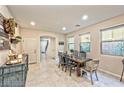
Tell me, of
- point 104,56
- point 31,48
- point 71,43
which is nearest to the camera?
point 104,56

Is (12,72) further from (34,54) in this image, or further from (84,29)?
(34,54)

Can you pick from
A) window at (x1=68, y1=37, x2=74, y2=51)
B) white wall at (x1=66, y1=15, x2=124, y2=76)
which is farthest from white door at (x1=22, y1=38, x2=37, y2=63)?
white wall at (x1=66, y1=15, x2=124, y2=76)

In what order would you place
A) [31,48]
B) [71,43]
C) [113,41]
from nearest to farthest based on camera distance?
[113,41] < [31,48] < [71,43]

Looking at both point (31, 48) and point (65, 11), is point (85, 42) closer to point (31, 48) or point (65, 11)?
point (65, 11)

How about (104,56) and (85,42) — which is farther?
(85,42)

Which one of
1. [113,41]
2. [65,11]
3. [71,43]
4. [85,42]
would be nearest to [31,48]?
[71,43]

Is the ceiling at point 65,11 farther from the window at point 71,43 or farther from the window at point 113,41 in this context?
the window at point 71,43

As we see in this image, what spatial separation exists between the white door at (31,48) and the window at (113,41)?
4.67 metres

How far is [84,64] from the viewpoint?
518 cm

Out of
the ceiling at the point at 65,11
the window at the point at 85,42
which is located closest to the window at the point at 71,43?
the window at the point at 85,42

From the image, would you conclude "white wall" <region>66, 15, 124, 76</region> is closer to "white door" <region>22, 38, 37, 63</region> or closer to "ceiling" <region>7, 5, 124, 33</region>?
"ceiling" <region>7, 5, 124, 33</region>

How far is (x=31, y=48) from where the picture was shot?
856 centimetres

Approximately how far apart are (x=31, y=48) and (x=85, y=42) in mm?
3590
